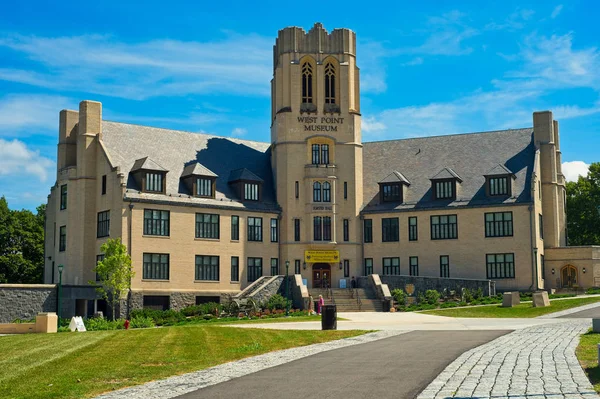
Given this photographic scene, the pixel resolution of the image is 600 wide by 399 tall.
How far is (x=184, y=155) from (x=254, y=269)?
10976 millimetres

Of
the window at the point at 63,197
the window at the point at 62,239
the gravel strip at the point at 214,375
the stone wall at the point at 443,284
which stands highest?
the window at the point at 63,197

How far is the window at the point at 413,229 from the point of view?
2576 inches

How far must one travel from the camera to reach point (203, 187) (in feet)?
202

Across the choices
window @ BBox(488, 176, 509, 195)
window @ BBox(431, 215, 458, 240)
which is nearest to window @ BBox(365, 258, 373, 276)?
window @ BBox(431, 215, 458, 240)

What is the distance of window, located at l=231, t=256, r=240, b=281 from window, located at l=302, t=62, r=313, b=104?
583 inches

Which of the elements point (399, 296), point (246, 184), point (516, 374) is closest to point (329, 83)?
point (246, 184)

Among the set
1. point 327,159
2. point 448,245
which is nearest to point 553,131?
point 448,245

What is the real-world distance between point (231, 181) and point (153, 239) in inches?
379

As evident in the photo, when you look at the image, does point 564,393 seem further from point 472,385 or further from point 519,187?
point 519,187

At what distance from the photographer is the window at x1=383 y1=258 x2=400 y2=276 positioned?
217 ft

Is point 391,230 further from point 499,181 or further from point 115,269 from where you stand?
point 115,269

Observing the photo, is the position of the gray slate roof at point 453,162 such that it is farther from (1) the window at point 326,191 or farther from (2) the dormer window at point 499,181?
(1) the window at point 326,191

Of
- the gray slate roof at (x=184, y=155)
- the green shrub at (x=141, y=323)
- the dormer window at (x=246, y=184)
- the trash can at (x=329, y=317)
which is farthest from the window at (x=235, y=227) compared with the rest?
Result: the trash can at (x=329, y=317)

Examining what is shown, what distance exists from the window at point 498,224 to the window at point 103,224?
Result: 2960 centimetres
